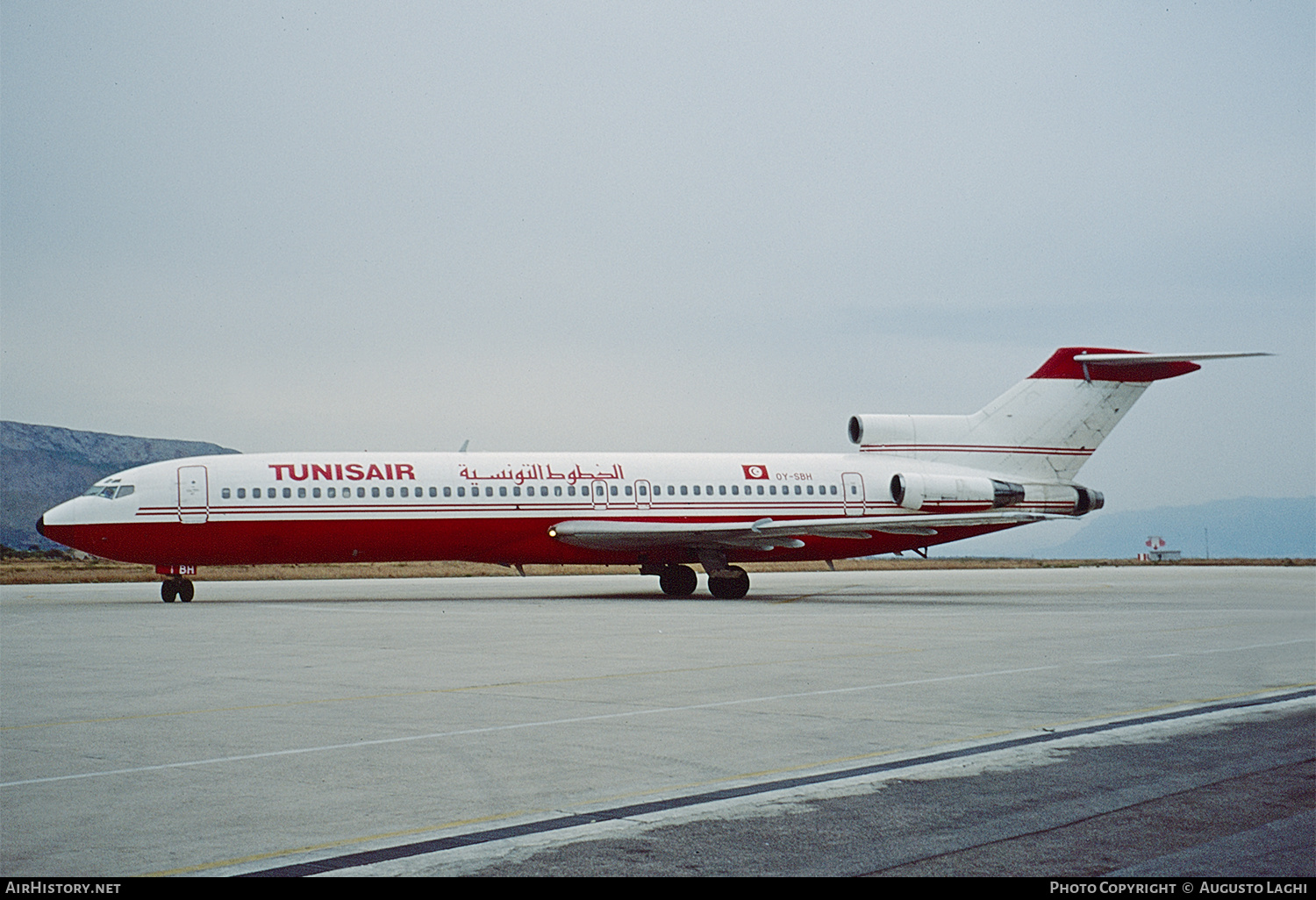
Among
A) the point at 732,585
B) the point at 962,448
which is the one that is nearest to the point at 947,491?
the point at 962,448

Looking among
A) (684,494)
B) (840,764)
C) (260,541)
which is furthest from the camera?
(684,494)

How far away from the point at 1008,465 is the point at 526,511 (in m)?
13.9

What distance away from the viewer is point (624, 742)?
905cm

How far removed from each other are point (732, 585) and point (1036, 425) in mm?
A: 10493

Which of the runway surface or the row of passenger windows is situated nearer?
the runway surface

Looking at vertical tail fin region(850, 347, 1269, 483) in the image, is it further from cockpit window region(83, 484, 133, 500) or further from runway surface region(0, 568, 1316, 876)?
cockpit window region(83, 484, 133, 500)

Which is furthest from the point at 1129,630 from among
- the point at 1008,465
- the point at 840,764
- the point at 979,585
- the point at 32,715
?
the point at 979,585

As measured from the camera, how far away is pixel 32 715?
10359 mm

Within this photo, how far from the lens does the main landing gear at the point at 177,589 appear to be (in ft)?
91.6

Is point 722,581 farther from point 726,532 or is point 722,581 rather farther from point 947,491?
point 947,491

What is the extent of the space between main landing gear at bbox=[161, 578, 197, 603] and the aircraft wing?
8354 mm

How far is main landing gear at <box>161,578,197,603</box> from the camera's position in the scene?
2791cm

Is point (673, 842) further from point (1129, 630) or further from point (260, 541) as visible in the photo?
point (260, 541)

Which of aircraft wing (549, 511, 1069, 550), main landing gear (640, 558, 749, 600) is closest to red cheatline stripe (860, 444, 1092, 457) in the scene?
aircraft wing (549, 511, 1069, 550)
